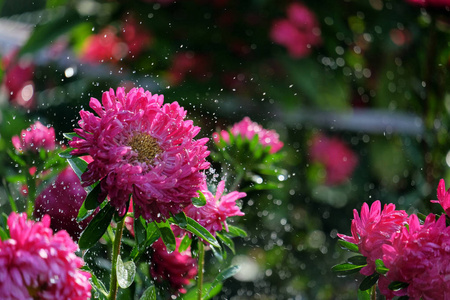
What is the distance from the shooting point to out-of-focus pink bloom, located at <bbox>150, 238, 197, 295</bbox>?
41 centimetres

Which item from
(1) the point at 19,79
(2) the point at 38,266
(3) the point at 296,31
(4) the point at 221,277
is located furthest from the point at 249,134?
(3) the point at 296,31

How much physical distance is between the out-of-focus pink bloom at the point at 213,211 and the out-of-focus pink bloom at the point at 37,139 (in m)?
0.10

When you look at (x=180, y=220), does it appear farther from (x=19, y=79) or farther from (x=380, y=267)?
(x=19, y=79)

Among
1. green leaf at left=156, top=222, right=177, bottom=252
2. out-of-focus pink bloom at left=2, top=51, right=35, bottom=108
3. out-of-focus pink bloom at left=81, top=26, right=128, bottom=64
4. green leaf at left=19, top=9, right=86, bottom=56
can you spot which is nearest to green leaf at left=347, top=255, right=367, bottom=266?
green leaf at left=156, top=222, right=177, bottom=252

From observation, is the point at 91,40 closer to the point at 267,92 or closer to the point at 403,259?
the point at 267,92

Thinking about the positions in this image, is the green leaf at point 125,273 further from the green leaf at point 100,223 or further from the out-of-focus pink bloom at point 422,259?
the out-of-focus pink bloom at point 422,259

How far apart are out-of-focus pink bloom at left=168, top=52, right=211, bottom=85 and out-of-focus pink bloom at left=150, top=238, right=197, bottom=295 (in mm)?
867

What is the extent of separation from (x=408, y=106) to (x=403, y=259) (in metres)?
1.20

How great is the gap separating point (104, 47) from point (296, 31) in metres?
0.46

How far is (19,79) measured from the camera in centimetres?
102

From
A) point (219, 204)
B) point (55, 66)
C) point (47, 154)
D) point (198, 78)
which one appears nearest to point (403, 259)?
point (219, 204)

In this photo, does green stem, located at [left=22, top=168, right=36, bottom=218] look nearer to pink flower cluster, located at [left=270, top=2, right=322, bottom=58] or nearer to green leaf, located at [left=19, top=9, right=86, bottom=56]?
green leaf, located at [left=19, top=9, right=86, bottom=56]

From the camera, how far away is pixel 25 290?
24cm

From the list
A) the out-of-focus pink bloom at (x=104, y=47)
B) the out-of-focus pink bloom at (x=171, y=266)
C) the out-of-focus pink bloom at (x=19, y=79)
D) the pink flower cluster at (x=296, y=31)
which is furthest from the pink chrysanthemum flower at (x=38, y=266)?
the pink flower cluster at (x=296, y=31)
